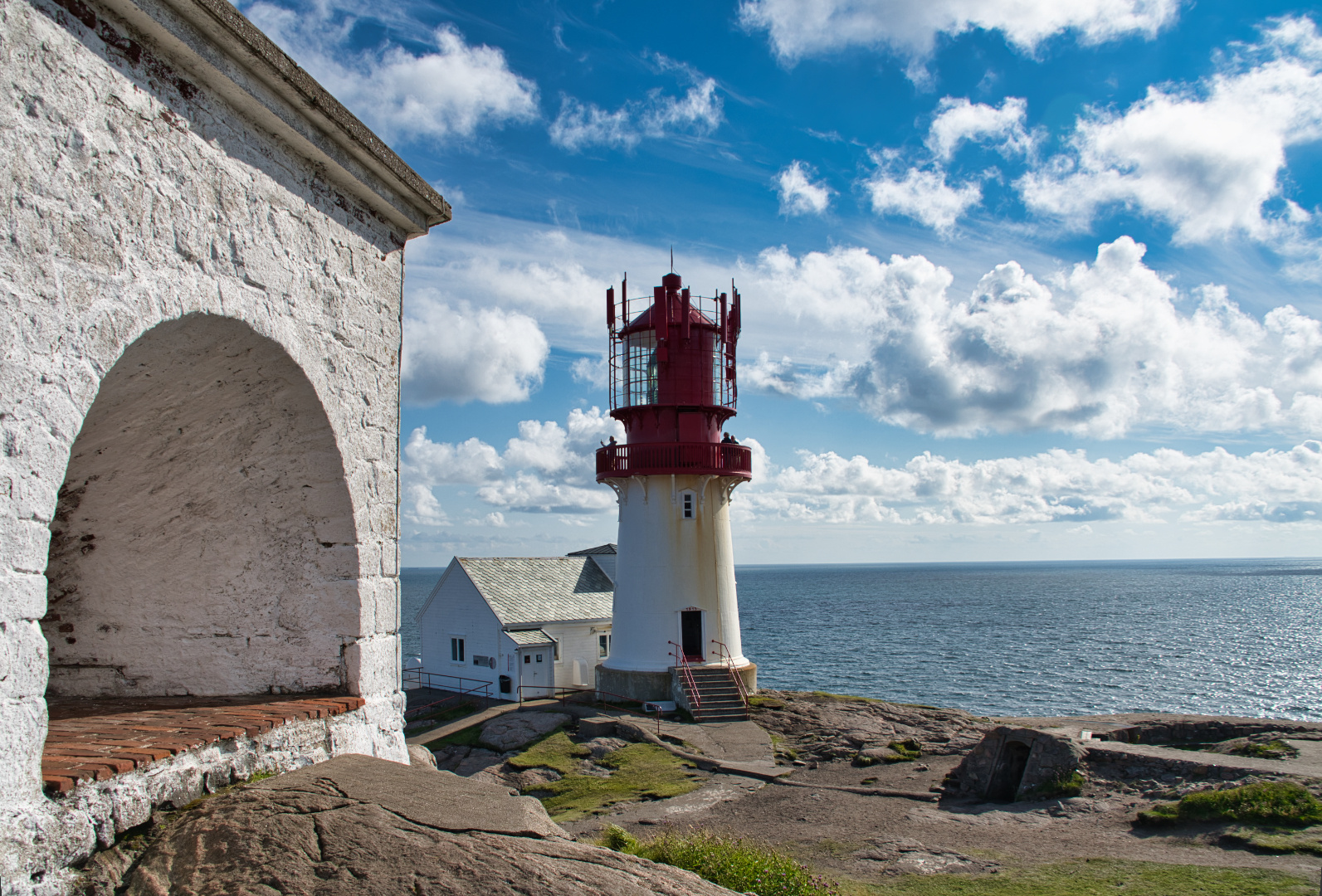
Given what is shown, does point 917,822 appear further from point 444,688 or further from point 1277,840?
point 444,688

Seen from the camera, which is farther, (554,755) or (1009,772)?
(554,755)

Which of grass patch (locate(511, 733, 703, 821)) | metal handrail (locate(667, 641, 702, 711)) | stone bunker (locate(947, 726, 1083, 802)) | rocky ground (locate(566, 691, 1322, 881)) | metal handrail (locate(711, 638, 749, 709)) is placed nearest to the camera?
rocky ground (locate(566, 691, 1322, 881))

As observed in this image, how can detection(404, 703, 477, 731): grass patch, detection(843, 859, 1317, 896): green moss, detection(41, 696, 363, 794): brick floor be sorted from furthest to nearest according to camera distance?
detection(404, 703, 477, 731): grass patch
detection(843, 859, 1317, 896): green moss
detection(41, 696, 363, 794): brick floor

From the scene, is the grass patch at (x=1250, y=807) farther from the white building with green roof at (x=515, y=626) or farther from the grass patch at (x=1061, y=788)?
the white building with green roof at (x=515, y=626)

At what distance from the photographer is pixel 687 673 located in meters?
22.3

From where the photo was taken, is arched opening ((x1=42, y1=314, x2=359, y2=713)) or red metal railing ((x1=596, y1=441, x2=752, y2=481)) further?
red metal railing ((x1=596, y1=441, x2=752, y2=481))

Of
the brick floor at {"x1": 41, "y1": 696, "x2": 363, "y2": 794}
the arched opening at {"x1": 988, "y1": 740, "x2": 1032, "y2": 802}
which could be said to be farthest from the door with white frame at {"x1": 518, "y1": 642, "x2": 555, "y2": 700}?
the brick floor at {"x1": 41, "y1": 696, "x2": 363, "y2": 794}

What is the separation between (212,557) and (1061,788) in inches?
566

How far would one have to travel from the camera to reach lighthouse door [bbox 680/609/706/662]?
904 inches

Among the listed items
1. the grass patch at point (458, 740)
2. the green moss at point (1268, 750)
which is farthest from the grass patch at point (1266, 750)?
the grass patch at point (458, 740)

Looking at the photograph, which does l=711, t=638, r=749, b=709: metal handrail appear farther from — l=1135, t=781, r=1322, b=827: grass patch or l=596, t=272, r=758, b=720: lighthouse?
l=1135, t=781, r=1322, b=827: grass patch

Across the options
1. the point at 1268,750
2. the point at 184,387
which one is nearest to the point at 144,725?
the point at 184,387

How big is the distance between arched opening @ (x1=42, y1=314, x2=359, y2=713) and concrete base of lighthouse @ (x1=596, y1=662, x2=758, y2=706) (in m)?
18.2

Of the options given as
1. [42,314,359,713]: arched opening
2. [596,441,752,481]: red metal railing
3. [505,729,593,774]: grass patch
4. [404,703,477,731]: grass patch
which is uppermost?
[596,441,752,481]: red metal railing
